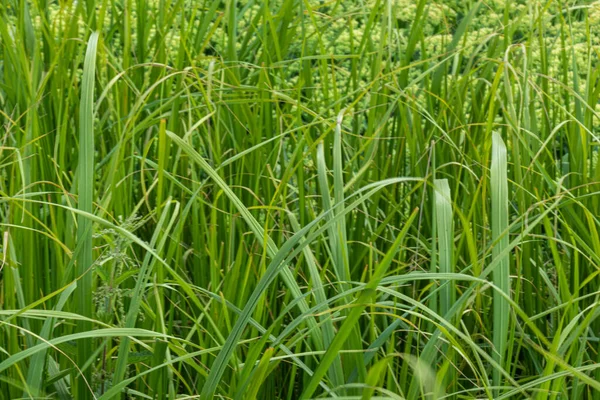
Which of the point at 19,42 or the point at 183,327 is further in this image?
the point at 19,42

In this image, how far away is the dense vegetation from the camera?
0.92 meters

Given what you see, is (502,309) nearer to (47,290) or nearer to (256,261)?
(256,261)

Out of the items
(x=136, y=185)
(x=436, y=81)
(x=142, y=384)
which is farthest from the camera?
(x=136, y=185)

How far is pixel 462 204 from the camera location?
1337mm

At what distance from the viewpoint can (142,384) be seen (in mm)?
1066

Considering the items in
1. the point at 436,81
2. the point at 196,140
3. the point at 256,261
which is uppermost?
the point at 436,81

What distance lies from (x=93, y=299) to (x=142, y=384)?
0.43 ft

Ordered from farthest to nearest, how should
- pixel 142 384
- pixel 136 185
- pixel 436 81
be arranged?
pixel 136 185, pixel 436 81, pixel 142 384

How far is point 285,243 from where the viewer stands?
2.67 ft

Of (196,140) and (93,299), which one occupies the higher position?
(196,140)

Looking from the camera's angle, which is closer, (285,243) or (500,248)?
(285,243)

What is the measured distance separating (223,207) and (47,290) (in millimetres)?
255

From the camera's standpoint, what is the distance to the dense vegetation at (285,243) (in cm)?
92

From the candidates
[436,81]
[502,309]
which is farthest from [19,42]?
[502,309]
